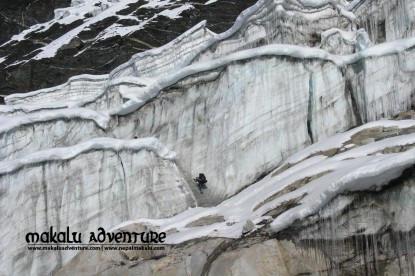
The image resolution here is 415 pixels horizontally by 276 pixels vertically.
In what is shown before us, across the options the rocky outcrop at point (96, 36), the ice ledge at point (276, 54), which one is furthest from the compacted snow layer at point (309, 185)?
the rocky outcrop at point (96, 36)

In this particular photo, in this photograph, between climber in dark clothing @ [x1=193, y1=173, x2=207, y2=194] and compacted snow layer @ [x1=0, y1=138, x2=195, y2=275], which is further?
climber in dark clothing @ [x1=193, y1=173, x2=207, y2=194]

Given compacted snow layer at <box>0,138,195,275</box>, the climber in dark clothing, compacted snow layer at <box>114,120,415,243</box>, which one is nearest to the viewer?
compacted snow layer at <box>114,120,415,243</box>

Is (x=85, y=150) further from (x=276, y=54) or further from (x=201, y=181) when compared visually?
(x=276, y=54)

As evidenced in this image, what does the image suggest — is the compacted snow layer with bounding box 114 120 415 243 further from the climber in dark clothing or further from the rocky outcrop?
the rocky outcrop

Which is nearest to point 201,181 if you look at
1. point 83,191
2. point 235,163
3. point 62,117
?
point 235,163

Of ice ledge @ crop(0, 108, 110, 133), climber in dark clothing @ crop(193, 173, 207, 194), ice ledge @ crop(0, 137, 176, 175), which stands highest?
ice ledge @ crop(0, 108, 110, 133)

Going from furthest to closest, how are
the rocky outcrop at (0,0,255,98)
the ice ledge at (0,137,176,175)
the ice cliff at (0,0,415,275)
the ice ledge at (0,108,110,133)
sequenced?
1. the rocky outcrop at (0,0,255,98)
2. the ice ledge at (0,108,110,133)
3. the ice ledge at (0,137,176,175)
4. the ice cliff at (0,0,415,275)

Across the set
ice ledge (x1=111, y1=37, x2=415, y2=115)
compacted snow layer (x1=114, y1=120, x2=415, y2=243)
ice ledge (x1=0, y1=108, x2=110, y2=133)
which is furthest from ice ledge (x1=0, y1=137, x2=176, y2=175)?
ice ledge (x1=0, y1=108, x2=110, y2=133)

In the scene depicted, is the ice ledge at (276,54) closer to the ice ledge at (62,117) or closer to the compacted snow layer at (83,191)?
the ice ledge at (62,117)
